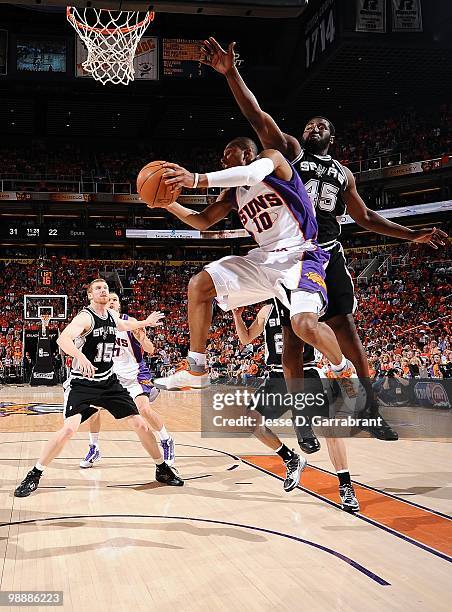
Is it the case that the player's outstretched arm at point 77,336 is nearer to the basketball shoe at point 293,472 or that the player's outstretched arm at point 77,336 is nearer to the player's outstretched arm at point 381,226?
the basketball shoe at point 293,472

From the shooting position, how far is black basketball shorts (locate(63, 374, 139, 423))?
20.3 feet

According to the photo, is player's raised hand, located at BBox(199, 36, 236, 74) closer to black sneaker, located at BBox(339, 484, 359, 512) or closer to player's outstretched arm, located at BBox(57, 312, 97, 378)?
player's outstretched arm, located at BBox(57, 312, 97, 378)

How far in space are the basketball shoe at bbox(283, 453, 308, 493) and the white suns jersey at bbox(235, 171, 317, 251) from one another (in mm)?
1875

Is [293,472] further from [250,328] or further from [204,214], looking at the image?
[204,214]

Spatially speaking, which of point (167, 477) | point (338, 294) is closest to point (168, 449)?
point (167, 477)

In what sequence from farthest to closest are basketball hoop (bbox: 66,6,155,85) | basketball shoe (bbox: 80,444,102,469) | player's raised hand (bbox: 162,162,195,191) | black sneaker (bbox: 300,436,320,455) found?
basketball hoop (bbox: 66,6,155,85), basketball shoe (bbox: 80,444,102,469), black sneaker (bbox: 300,436,320,455), player's raised hand (bbox: 162,162,195,191)

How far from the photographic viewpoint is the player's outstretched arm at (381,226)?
4.97 metres

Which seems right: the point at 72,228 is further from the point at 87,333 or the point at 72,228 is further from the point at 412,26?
the point at 87,333

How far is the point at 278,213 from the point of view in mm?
4344

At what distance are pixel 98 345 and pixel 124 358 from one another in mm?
1414

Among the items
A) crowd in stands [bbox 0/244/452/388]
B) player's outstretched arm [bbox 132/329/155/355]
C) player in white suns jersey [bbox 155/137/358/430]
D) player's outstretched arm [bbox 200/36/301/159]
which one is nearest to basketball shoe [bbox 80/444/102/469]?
player's outstretched arm [bbox 132/329/155/355]

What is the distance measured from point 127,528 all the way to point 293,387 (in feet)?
5.26

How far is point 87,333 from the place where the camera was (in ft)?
20.5

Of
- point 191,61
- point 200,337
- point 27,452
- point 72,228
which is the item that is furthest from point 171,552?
point 72,228
